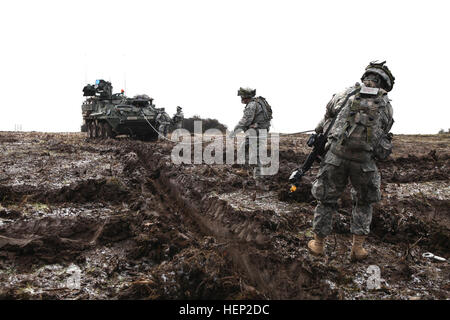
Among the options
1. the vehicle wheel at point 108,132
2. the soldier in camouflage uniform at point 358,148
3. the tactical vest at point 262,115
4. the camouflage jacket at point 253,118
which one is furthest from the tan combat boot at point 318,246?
the vehicle wheel at point 108,132

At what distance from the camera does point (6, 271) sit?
3289 mm

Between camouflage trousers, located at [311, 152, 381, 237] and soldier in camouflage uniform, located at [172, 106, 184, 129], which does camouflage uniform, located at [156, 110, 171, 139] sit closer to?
soldier in camouflage uniform, located at [172, 106, 184, 129]

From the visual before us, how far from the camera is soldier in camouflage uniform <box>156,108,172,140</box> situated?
15430 millimetres

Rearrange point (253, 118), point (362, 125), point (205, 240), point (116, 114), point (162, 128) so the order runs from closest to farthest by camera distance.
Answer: point (362, 125), point (205, 240), point (253, 118), point (116, 114), point (162, 128)

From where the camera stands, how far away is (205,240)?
431cm

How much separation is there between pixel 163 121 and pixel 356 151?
1309 cm

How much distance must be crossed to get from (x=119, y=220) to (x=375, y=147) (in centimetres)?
324

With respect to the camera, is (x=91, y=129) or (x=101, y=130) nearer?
(x=101, y=130)

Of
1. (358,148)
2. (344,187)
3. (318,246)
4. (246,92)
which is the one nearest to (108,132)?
(246,92)

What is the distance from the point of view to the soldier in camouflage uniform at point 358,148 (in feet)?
10.9

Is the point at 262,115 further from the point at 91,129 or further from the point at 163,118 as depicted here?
the point at 91,129

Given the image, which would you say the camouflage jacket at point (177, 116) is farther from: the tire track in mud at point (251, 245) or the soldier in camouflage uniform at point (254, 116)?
the soldier in camouflage uniform at point (254, 116)

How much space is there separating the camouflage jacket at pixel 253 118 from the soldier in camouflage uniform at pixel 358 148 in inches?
111

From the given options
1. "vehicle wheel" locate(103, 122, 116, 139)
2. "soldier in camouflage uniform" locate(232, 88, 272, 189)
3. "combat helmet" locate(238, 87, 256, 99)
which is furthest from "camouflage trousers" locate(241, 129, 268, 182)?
"vehicle wheel" locate(103, 122, 116, 139)
